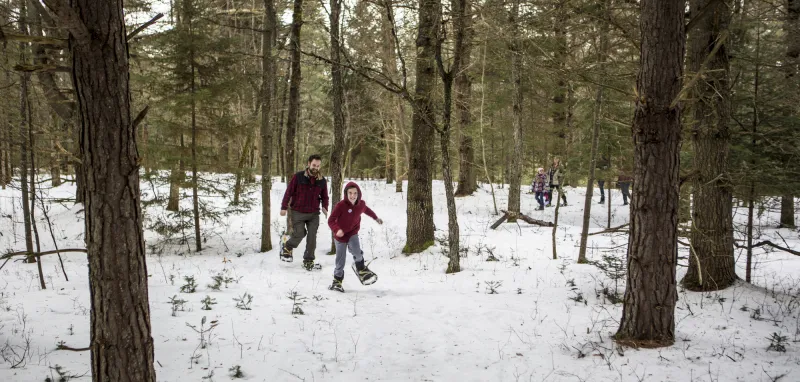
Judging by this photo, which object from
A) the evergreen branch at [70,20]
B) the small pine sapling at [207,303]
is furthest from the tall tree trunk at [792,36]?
the small pine sapling at [207,303]

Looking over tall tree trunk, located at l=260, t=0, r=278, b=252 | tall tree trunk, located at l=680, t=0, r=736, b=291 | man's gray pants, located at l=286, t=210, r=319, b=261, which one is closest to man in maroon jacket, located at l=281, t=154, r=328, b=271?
man's gray pants, located at l=286, t=210, r=319, b=261

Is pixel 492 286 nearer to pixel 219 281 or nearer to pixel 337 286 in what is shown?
pixel 337 286

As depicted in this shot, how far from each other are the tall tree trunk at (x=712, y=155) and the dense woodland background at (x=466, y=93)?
0.02 metres

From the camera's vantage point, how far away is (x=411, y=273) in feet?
28.7

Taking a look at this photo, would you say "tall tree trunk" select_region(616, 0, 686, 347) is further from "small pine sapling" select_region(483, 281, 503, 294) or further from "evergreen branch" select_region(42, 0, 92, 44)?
"evergreen branch" select_region(42, 0, 92, 44)

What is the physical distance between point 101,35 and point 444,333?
4554 mm

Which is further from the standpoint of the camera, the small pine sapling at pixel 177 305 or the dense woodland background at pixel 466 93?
the small pine sapling at pixel 177 305

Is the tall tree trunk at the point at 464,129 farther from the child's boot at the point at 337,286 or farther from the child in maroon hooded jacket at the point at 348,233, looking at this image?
the child's boot at the point at 337,286

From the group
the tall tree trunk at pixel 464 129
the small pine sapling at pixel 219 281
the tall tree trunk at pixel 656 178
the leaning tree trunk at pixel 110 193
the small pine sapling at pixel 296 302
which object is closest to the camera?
the leaning tree trunk at pixel 110 193

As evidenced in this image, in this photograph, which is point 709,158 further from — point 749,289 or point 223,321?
point 223,321

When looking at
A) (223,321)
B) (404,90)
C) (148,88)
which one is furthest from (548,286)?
(148,88)

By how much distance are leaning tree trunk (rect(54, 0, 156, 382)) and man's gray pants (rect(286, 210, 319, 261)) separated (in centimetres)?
624

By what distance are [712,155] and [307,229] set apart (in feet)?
24.5

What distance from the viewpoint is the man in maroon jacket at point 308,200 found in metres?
9.08
